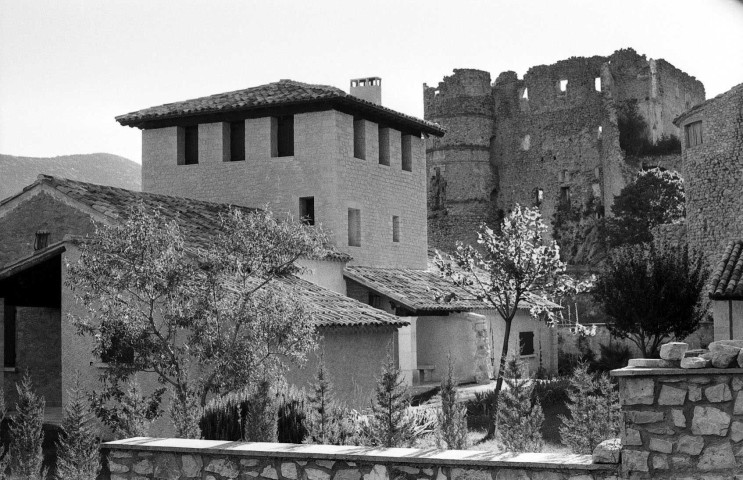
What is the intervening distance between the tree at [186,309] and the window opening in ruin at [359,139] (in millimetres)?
13070

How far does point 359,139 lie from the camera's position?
90.8ft

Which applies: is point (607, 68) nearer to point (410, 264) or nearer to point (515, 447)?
point (410, 264)

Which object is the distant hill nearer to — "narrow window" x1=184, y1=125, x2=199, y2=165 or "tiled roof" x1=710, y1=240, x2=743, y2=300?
"narrow window" x1=184, y1=125, x2=199, y2=165

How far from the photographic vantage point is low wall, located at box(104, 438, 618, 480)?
333 inches

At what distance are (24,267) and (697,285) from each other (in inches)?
788

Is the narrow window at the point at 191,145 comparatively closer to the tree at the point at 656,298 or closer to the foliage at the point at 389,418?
the tree at the point at 656,298

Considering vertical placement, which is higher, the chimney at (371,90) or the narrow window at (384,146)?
the chimney at (371,90)

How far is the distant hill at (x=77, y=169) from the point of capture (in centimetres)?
9206

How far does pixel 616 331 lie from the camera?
30766mm

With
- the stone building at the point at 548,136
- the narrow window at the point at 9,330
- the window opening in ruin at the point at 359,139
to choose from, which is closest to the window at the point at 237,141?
the window opening in ruin at the point at 359,139

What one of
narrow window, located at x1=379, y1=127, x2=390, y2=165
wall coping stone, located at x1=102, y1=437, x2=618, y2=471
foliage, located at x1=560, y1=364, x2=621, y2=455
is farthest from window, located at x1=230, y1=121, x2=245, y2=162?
wall coping stone, located at x1=102, y1=437, x2=618, y2=471

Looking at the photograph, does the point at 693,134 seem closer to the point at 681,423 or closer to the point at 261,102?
the point at 261,102

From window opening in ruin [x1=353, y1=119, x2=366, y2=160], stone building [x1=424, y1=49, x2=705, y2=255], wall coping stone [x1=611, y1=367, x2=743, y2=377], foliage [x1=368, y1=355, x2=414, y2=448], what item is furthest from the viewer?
stone building [x1=424, y1=49, x2=705, y2=255]

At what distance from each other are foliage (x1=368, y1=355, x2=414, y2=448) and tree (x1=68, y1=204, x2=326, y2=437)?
2439 millimetres
